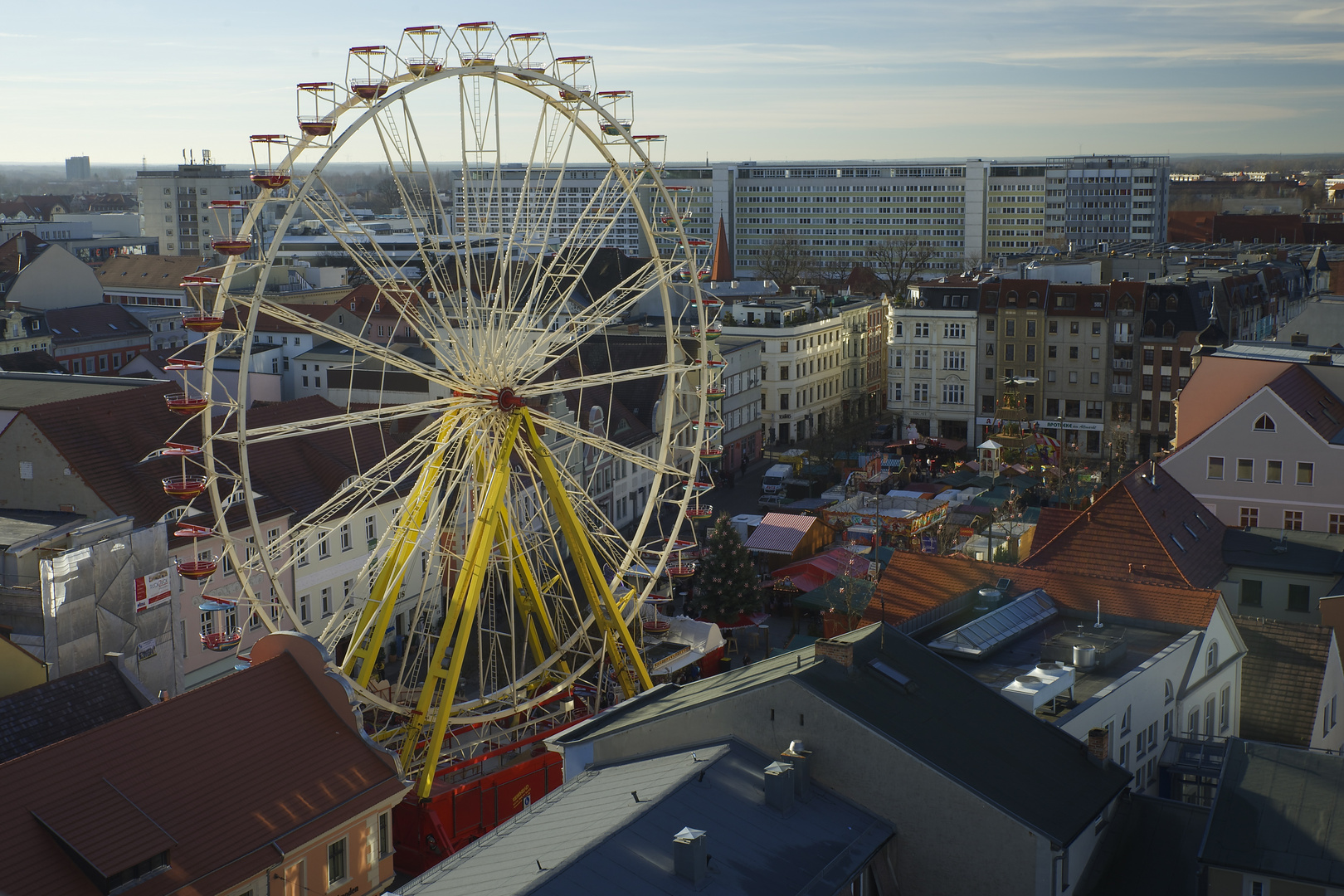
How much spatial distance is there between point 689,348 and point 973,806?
46.1m

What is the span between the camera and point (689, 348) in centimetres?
6744

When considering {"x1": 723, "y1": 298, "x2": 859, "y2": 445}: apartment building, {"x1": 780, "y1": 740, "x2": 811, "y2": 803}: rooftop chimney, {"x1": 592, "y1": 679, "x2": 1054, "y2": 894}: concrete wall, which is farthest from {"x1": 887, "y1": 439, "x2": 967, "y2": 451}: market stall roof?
{"x1": 780, "y1": 740, "x2": 811, "y2": 803}: rooftop chimney

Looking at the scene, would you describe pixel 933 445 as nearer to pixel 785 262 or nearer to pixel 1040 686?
pixel 1040 686

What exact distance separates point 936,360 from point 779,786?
67.1 meters

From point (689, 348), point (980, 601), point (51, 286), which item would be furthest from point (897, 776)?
point (51, 286)

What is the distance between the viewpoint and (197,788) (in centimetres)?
2406

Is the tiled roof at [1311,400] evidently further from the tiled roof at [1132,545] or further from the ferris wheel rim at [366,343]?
the ferris wheel rim at [366,343]

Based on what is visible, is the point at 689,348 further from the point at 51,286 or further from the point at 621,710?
the point at 51,286

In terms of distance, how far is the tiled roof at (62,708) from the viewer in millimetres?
26922

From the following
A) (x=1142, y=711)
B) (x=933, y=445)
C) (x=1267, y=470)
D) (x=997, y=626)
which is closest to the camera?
(x=1142, y=711)

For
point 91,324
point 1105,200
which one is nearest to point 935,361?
point 91,324

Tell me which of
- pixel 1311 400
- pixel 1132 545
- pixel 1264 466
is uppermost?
pixel 1311 400

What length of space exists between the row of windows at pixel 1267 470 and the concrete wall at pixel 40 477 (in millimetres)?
35303

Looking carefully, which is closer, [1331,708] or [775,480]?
[1331,708]
